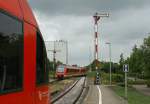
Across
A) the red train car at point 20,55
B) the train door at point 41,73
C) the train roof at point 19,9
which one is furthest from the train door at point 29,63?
the train door at point 41,73

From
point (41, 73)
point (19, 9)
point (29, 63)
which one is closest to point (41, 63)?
point (41, 73)

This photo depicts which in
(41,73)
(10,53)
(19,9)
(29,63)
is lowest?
(41,73)

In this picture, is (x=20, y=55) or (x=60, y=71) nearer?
(x=20, y=55)

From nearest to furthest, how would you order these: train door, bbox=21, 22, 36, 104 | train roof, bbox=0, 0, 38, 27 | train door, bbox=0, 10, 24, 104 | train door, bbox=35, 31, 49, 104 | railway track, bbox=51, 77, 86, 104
→ train door, bbox=0, 10, 24, 104 < train roof, bbox=0, 0, 38, 27 < train door, bbox=21, 22, 36, 104 < train door, bbox=35, 31, 49, 104 < railway track, bbox=51, 77, 86, 104

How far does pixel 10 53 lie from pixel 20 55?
478 mm

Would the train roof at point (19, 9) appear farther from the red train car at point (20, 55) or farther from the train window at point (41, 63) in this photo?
the train window at point (41, 63)

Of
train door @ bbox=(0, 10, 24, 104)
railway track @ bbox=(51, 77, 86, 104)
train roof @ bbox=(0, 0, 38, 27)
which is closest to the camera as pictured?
train door @ bbox=(0, 10, 24, 104)

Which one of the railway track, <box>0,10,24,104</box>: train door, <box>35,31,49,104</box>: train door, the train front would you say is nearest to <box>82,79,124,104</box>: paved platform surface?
the railway track

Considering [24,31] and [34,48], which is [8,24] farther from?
[34,48]

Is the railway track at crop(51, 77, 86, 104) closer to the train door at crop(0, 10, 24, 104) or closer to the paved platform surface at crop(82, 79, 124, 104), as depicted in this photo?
the paved platform surface at crop(82, 79, 124, 104)

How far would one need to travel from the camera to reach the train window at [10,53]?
21.9ft

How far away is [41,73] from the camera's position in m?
9.36

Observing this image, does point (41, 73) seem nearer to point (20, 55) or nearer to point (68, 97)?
point (20, 55)

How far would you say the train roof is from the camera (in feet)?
22.3
